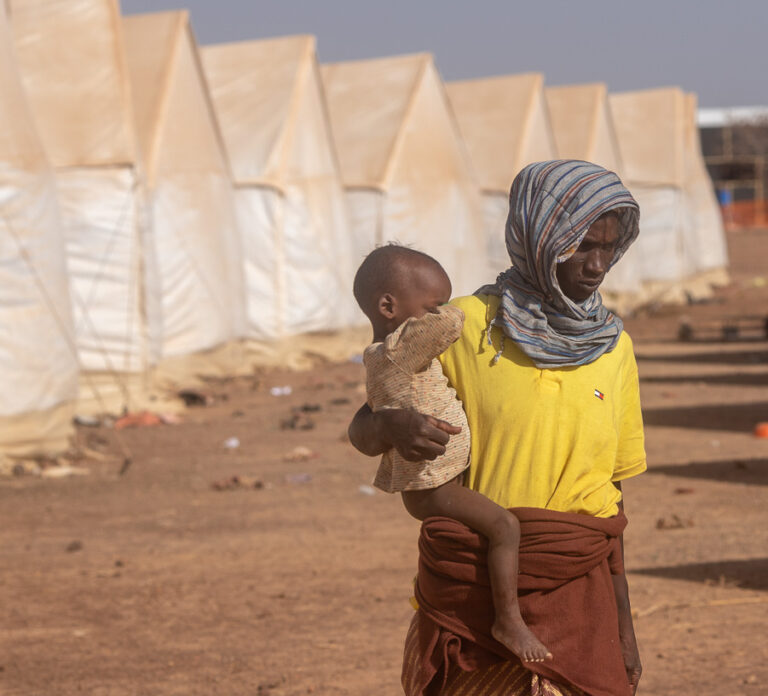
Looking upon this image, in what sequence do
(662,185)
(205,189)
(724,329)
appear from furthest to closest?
(662,185), (724,329), (205,189)

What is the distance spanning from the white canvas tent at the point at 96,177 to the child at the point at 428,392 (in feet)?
30.1

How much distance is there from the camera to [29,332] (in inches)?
336

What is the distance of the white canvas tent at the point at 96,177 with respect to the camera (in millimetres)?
11180

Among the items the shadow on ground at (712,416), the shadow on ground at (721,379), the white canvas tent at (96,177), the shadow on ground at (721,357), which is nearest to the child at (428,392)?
the shadow on ground at (712,416)

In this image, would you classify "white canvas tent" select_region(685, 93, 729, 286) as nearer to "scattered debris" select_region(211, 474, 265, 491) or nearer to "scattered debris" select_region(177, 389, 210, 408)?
"scattered debris" select_region(177, 389, 210, 408)

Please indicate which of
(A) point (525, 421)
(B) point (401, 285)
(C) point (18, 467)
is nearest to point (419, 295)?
(B) point (401, 285)

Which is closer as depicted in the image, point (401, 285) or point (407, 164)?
point (401, 285)

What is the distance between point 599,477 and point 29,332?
6.90m

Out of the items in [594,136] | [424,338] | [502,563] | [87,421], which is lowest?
[594,136]

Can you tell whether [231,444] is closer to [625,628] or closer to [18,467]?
[18,467]

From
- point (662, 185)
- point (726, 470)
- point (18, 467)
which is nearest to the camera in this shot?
point (726, 470)

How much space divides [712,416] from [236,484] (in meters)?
4.59

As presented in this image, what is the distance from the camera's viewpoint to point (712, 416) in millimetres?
10359

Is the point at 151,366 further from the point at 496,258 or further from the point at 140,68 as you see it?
the point at 496,258
